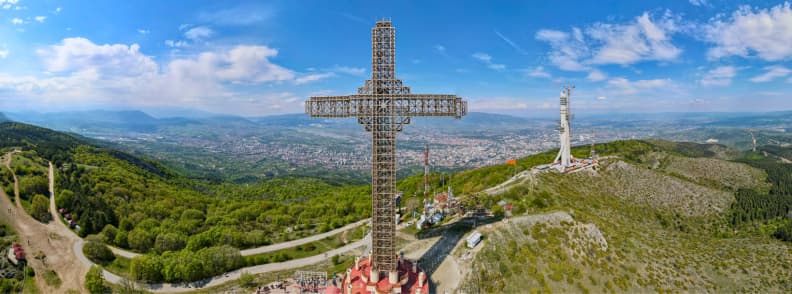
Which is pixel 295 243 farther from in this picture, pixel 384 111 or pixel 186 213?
pixel 384 111

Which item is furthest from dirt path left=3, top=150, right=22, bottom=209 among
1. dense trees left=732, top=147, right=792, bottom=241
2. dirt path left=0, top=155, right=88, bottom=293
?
dense trees left=732, top=147, right=792, bottom=241

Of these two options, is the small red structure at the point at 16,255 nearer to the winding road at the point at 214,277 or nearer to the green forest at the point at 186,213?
the winding road at the point at 214,277

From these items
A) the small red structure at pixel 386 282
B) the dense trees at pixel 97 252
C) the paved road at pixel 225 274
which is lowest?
the paved road at pixel 225 274

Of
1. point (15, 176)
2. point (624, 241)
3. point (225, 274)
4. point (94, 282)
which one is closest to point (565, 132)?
point (624, 241)

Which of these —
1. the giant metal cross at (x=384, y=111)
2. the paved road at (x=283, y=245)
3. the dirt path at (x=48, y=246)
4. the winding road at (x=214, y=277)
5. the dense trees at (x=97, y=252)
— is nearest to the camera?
the giant metal cross at (x=384, y=111)

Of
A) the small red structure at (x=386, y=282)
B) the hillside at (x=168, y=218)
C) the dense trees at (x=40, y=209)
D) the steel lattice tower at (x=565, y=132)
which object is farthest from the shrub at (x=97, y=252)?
the steel lattice tower at (x=565, y=132)

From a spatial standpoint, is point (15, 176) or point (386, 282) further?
point (15, 176)

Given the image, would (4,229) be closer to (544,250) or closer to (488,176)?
(544,250)

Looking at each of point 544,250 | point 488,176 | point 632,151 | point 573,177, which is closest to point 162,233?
point 544,250
